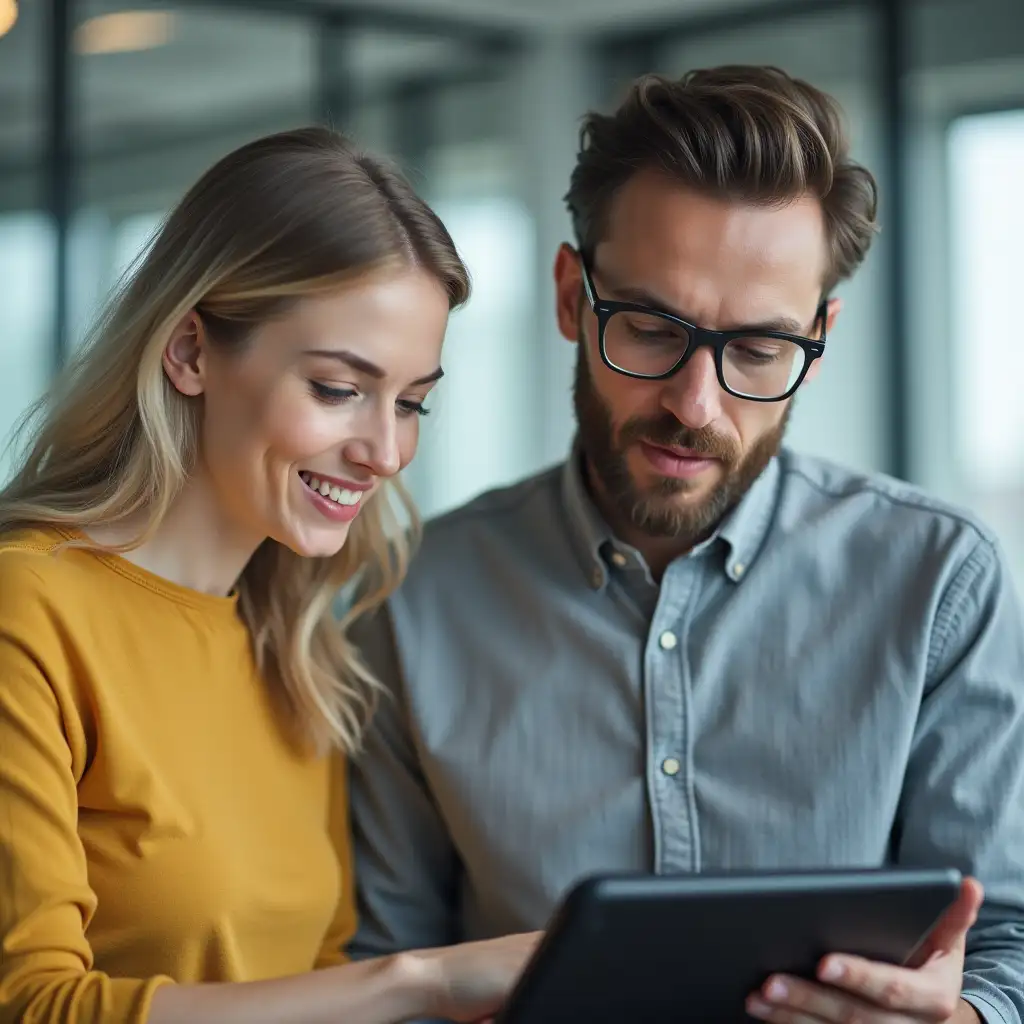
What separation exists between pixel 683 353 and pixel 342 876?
29.2 inches

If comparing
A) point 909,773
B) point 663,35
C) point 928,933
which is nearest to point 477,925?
point 909,773

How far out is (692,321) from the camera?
166 cm

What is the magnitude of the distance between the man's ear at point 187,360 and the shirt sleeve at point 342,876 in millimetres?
508

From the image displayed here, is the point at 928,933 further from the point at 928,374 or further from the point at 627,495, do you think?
the point at 928,374

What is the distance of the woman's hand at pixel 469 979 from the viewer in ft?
4.62

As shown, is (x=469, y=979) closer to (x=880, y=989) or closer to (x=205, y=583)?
(x=880, y=989)

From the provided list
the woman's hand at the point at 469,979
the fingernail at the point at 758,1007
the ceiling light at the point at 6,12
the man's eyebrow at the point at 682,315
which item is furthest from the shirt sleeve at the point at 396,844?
the ceiling light at the point at 6,12

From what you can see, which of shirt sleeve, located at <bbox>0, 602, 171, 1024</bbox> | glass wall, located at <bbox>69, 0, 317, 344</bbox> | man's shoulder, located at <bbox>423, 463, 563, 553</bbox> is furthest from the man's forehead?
glass wall, located at <bbox>69, 0, 317, 344</bbox>

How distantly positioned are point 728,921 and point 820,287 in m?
0.86

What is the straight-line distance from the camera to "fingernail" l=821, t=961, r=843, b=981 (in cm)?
125

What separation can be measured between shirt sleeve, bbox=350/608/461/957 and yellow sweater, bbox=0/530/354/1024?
80 millimetres

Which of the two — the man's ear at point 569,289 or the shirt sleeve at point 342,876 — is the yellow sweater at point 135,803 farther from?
the man's ear at point 569,289

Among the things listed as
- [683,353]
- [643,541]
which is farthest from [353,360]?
[643,541]

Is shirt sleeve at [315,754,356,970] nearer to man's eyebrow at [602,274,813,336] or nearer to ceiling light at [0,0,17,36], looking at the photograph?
man's eyebrow at [602,274,813,336]
